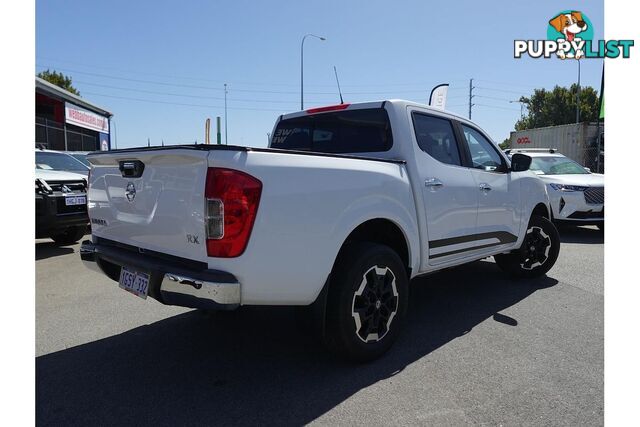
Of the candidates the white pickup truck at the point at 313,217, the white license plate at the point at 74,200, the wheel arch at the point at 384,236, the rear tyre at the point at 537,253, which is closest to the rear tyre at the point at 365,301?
the white pickup truck at the point at 313,217

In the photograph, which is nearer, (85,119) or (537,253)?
(537,253)

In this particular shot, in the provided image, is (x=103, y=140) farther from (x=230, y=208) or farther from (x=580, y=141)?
(x=230, y=208)

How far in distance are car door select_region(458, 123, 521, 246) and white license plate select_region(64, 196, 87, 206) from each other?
5.63 metres

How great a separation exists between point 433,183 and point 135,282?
7.73ft

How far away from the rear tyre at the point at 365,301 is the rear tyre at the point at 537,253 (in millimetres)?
2596

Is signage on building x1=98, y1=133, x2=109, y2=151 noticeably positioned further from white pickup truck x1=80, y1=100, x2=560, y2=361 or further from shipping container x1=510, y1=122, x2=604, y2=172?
white pickup truck x1=80, y1=100, x2=560, y2=361

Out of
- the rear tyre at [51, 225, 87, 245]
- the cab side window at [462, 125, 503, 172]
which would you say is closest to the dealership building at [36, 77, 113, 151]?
the rear tyre at [51, 225, 87, 245]

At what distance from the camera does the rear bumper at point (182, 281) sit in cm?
234

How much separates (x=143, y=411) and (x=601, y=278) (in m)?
5.39

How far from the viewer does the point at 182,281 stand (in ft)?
7.95

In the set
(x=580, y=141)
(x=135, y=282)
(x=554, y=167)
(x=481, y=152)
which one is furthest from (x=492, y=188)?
(x=580, y=141)

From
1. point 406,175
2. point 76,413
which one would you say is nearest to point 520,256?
point 406,175

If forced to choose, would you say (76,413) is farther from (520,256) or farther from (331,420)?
(520,256)

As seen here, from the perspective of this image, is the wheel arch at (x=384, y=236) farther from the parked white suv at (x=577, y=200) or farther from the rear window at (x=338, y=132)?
the parked white suv at (x=577, y=200)
